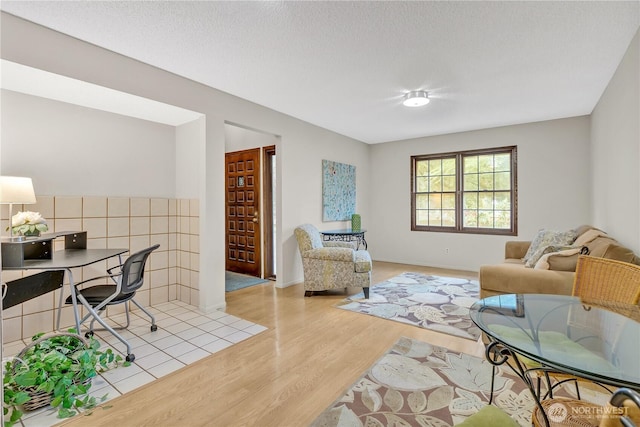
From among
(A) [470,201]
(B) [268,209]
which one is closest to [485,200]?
(A) [470,201]

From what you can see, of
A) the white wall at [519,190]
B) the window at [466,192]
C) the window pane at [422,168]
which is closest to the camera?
the white wall at [519,190]

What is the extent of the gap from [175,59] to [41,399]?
2.62 m

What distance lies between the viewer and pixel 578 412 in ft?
3.72

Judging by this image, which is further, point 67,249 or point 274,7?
point 67,249

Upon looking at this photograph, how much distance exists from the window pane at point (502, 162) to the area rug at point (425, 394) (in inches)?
148

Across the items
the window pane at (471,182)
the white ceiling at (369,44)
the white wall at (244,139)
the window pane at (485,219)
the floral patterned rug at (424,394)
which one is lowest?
the floral patterned rug at (424,394)

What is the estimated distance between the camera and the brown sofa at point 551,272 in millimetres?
2375

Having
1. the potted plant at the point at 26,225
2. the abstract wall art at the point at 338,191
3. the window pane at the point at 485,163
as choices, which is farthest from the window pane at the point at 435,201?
the potted plant at the point at 26,225

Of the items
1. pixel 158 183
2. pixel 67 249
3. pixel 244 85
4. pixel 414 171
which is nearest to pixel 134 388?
pixel 67 249

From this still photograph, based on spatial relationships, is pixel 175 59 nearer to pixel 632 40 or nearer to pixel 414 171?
pixel 632 40

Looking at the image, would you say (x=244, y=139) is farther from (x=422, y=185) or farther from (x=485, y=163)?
(x=485, y=163)

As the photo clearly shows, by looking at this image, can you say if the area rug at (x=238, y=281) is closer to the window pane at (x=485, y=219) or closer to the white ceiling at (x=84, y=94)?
the white ceiling at (x=84, y=94)

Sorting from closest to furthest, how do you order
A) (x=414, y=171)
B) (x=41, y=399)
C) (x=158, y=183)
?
(x=41, y=399) < (x=158, y=183) < (x=414, y=171)

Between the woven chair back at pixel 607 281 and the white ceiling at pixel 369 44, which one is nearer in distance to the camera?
the woven chair back at pixel 607 281
